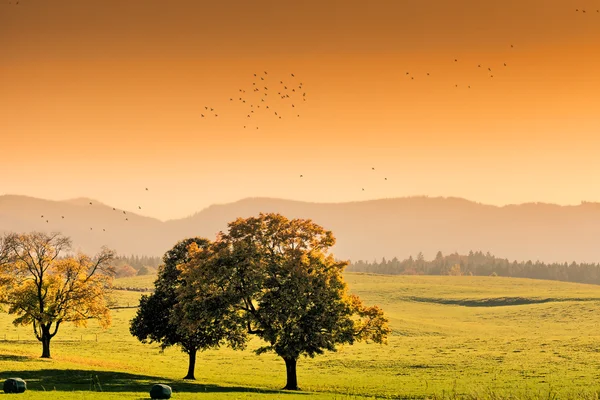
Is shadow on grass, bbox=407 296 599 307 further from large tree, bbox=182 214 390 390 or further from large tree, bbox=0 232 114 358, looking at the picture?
large tree, bbox=182 214 390 390

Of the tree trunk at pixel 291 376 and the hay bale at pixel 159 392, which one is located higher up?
the hay bale at pixel 159 392

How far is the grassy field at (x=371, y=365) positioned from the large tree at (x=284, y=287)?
4628 mm

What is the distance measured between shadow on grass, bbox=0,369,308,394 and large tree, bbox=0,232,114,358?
16022mm

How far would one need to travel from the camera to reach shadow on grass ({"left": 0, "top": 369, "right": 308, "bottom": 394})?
52.8 m

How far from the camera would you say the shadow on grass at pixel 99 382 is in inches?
2078

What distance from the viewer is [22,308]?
78688 mm

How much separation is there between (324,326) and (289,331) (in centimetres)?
315

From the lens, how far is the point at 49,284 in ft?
263

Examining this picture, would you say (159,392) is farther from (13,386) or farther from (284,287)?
(284,287)

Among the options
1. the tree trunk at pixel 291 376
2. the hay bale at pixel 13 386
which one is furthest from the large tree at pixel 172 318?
the hay bale at pixel 13 386

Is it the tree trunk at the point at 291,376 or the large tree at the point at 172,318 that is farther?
the large tree at the point at 172,318

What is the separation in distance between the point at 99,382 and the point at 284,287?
1706 centimetres


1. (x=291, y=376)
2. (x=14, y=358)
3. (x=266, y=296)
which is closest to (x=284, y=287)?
(x=266, y=296)

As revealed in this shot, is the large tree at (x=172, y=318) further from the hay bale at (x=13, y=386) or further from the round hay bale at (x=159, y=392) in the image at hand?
the hay bale at (x=13, y=386)
